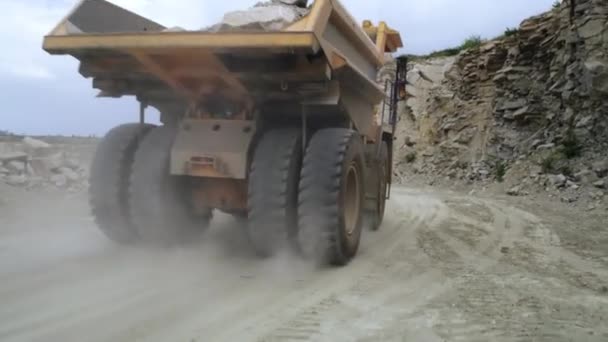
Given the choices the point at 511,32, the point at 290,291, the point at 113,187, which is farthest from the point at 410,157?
the point at 290,291

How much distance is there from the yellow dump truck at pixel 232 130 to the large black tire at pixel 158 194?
0.4 inches

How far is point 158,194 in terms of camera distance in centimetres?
524

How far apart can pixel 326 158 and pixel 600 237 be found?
500 cm

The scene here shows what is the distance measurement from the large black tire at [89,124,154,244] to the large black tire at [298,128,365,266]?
185cm

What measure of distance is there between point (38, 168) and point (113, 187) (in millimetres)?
6165

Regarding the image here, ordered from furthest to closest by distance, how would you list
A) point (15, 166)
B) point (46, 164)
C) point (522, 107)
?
point (522, 107), point (46, 164), point (15, 166)

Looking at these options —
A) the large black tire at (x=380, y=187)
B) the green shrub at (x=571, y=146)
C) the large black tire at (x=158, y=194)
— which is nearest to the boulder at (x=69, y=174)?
the large black tire at (x=158, y=194)

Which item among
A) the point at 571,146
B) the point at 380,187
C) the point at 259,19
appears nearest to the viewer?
the point at 259,19

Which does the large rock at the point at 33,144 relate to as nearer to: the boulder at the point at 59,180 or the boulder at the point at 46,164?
the boulder at the point at 46,164

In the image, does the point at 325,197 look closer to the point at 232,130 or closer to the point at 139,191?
the point at 232,130

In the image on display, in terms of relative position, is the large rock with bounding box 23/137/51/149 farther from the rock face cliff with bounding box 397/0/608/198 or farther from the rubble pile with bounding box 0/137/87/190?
the rock face cliff with bounding box 397/0/608/198

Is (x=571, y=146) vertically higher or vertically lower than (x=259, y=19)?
lower

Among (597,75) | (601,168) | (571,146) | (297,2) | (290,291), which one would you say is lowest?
(290,291)

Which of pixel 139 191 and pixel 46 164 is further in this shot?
pixel 46 164
